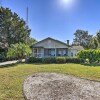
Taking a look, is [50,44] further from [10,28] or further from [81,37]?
[81,37]

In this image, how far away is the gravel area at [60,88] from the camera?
32.8 feet

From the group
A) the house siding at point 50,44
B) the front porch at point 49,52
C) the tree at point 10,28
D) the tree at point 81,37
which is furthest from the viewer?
the tree at point 81,37

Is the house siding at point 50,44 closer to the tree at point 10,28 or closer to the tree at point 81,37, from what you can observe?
the tree at point 10,28

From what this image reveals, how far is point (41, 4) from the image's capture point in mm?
19781

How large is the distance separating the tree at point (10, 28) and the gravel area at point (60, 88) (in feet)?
111

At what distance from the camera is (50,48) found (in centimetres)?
4206

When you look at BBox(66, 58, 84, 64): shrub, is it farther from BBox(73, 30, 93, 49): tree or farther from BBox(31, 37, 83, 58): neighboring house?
BBox(73, 30, 93, 49): tree

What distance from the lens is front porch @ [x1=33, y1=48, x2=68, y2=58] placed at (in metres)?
41.8

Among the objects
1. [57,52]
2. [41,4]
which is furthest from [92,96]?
[57,52]

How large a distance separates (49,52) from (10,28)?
10640mm

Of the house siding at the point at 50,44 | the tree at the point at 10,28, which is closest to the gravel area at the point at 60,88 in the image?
the house siding at the point at 50,44

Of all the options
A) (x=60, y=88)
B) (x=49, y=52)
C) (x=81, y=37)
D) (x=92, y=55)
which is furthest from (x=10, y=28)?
(x=81, y=37)

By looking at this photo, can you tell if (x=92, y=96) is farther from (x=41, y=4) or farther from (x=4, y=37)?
(x=4, y=37)

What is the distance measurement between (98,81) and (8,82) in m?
5.37
